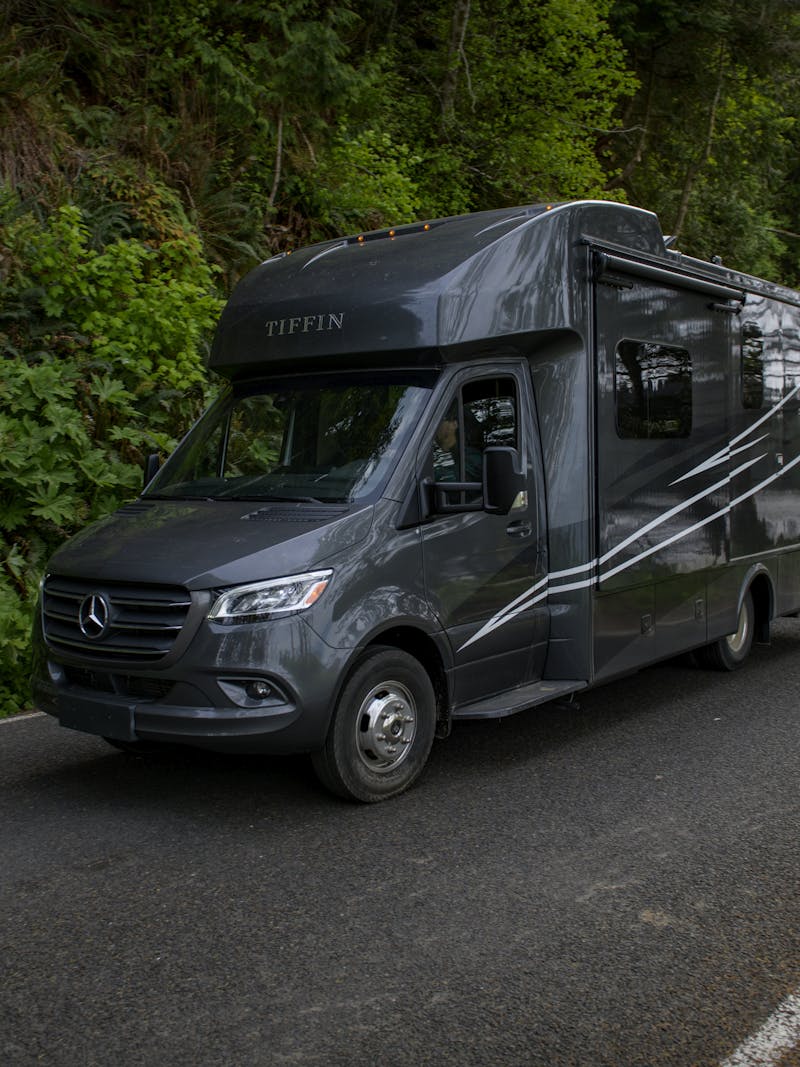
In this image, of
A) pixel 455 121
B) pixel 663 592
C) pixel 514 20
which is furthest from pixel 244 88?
pixel 663 592

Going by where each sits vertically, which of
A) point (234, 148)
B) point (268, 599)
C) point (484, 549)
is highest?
point (234, 148)

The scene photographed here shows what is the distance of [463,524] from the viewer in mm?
6152

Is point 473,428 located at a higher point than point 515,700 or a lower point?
higher

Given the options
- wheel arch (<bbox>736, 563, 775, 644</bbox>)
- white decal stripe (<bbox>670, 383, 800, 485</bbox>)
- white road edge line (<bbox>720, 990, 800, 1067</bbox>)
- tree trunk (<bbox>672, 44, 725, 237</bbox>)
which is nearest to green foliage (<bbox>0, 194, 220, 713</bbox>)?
white decal stripe (<bbox>670, 383, 800, 485</bbox>)

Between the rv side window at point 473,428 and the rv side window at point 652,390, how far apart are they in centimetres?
93

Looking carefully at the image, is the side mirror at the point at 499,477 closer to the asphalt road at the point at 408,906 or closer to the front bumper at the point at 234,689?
the front bumper at the point at 234,689

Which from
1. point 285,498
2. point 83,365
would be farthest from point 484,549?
point 83,365

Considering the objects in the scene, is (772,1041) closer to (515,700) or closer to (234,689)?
(234,689)

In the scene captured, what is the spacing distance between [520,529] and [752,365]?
11.3 feet

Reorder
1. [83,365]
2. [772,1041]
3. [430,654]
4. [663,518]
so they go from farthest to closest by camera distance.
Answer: [83,365]
[663,518]
[430,654]
[772,1041]

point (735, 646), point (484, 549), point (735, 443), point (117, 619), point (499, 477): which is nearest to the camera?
point (117, 619)

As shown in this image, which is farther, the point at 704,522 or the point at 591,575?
the point at 704,522

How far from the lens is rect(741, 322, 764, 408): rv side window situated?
883 centimetres

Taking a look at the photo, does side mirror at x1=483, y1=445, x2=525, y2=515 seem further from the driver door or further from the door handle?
the door handle
